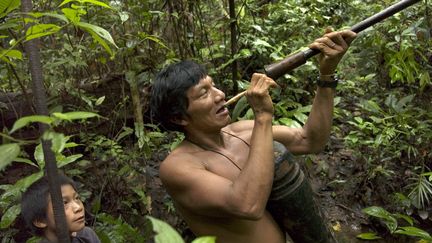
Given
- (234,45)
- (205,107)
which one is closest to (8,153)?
(205,107)

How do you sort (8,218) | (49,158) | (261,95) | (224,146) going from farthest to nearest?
(8,218) → (224,146) → (261,95) → (49,158)

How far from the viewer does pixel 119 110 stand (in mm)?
4324

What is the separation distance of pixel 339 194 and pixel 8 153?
13.6 feet

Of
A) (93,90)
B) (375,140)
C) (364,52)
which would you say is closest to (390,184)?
(375,140)

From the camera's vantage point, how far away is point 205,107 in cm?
213

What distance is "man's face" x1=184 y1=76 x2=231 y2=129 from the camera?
2.13 m

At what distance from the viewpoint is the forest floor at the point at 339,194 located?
164 inches

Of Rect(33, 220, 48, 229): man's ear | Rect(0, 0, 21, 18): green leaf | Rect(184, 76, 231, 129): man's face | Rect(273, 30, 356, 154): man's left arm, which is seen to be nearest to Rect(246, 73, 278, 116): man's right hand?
Rect(184, 76, 231, 129): man's face

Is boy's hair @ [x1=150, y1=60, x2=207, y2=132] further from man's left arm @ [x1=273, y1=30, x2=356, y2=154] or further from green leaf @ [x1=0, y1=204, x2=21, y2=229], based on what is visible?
green leaf @ [x1=0, y1=204, x2=21, y2=229]

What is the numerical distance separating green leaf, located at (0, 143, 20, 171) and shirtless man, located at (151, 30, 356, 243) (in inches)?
43.2

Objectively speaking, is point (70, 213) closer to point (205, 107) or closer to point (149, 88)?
point (205, 107)

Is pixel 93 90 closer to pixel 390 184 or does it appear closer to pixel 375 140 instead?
pixel 375 140

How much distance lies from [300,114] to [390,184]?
1.41 m

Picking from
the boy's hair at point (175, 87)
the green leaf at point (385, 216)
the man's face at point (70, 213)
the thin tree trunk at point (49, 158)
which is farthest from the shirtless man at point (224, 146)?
the green leaf at point (385, 216)
